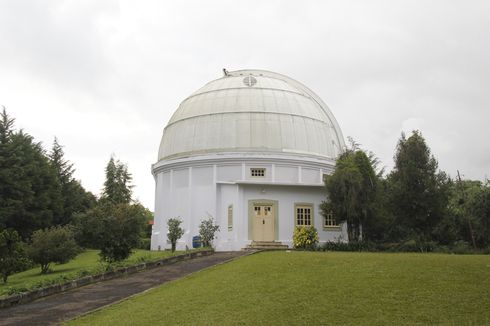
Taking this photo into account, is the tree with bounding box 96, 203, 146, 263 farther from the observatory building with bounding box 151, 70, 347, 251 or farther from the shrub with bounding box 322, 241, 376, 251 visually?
the shrub with bounding box 322, 241, 376, 251

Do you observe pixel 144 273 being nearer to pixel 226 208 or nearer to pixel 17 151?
pixel 226 208

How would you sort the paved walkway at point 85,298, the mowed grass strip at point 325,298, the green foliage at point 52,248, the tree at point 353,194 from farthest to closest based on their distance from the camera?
the tree at point 353,194
the green foliage at point 52,248
the paved walkway at point 85,298
the mowed grass strip at point 325,298

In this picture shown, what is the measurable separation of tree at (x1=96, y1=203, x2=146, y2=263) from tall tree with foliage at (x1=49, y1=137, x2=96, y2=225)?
2413 centimetres

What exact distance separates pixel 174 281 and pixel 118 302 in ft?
9.07

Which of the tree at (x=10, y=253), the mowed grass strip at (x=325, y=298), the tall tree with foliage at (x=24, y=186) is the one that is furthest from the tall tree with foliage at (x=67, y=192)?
the mowed grass strip at (x=325, y=298)

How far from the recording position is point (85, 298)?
42.4 feet

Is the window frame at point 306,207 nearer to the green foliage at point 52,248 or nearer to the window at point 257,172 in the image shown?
the window at point 257,172

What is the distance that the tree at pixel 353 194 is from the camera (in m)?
25.5

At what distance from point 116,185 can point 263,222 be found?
34344 millimetres

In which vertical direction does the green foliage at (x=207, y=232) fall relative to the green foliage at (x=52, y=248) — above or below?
above

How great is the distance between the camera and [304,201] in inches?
1100

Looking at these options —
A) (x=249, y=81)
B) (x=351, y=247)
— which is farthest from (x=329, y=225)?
(x=249, y=81)

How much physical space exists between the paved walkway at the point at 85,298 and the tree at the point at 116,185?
40128mm

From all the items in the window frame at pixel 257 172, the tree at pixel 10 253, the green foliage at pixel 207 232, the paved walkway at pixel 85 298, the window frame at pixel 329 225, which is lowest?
the paved walkway at pixel 85 298
